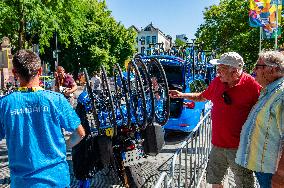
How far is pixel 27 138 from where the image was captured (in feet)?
8.99

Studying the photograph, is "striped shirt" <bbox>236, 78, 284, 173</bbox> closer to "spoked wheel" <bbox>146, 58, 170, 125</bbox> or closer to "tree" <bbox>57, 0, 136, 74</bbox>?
"spoked wheel" <bbox>146, 58, 170, 125</bbox>

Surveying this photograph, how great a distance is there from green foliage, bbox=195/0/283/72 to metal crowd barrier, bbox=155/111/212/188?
35721 mm

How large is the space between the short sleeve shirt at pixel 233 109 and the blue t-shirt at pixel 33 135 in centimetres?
195

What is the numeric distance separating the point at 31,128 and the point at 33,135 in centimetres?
5

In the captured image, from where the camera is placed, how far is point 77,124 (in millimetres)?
2934

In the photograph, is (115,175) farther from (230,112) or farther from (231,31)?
(231,31)

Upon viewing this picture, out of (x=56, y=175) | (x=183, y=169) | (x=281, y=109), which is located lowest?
(x=183, y=169)

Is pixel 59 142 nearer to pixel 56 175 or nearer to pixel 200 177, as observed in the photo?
pixel 56 175

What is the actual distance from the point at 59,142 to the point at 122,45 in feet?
170

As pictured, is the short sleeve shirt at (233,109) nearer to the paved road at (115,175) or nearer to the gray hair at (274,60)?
the gray hair at (274,60)

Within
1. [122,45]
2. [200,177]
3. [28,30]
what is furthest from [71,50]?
[200,177]

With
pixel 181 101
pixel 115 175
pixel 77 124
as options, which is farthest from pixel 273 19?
pixel 77 124

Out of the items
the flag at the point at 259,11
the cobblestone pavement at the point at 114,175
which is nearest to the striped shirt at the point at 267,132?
the cobblestone pavement at the point at 114,175

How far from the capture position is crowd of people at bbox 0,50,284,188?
2.74m
